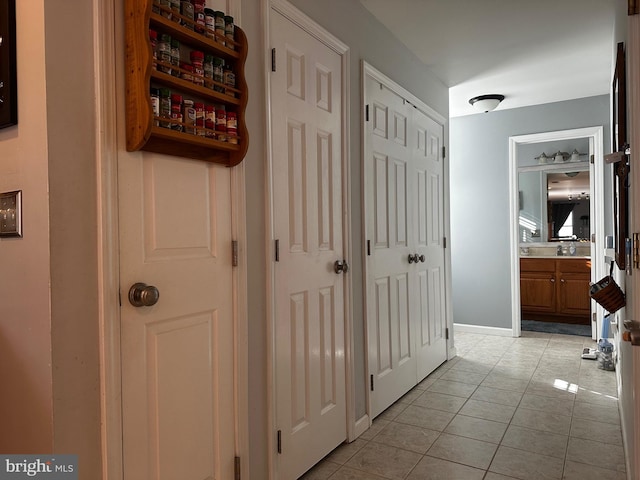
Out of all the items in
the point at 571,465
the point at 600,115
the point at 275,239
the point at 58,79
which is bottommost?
the point at 571,465

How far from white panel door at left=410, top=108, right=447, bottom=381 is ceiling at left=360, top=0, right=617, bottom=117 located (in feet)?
1.71

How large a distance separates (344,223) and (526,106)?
3507mm

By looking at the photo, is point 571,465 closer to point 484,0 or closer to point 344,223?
point 344,223

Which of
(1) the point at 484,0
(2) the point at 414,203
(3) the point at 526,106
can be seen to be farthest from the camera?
(3) the point at 526,106

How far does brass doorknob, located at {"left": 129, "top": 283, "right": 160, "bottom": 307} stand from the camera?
131 centimetres

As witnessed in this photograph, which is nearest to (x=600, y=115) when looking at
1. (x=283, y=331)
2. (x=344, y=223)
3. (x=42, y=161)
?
(x=344, y=223)

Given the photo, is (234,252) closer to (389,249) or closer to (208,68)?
(208,68)

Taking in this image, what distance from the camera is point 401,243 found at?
318 centimetres

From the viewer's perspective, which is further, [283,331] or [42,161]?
[283,331]

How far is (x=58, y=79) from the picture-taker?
3.76ft

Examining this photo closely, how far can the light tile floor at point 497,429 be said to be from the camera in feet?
7.06

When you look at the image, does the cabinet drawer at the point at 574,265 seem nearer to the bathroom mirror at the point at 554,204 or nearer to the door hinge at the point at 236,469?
the bathroom mirror at the point at 554,204

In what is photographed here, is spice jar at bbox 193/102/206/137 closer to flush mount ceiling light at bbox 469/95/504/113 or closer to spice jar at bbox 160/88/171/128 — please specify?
→ spice jar at bbox 160/88/171/128

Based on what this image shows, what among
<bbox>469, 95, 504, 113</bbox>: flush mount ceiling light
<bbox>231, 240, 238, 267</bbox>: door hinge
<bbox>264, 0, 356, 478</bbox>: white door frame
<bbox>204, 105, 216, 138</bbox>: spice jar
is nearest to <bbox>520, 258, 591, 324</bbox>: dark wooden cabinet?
<bbox>469, 95, 504, 113</bbox>: flush mount ceiling light
